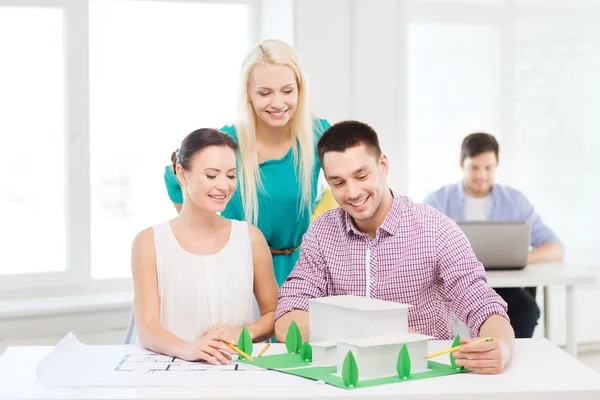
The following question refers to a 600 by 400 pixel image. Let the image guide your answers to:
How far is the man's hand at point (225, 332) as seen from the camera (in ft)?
5.79

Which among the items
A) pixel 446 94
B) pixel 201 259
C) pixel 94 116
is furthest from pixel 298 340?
pixel 446 94

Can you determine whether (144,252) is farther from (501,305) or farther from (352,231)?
(501,305)

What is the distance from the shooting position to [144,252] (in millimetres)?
1967

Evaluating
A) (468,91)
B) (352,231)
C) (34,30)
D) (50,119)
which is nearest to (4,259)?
(50,119)

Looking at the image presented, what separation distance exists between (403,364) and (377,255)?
0.52m

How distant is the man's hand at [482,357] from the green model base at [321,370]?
0.07 ft

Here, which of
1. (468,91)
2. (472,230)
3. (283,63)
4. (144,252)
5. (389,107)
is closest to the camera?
(144,252)

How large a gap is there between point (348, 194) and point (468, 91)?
2386mm

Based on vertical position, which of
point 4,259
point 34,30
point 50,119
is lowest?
point 4,259

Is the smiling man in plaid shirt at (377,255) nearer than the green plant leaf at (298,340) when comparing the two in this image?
No

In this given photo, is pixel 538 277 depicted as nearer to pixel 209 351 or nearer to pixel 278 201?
pixel 278 201

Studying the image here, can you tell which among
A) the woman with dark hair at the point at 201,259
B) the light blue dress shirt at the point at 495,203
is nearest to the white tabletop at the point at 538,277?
the light blue dress shirt at the point at 495,203

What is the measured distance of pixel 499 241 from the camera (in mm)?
3111

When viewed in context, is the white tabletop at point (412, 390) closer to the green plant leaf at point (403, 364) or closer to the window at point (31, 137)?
the green plant leaf at point (403, 364)
